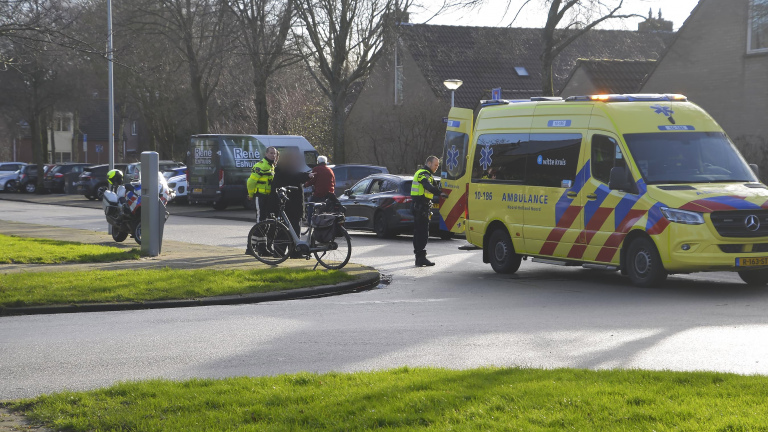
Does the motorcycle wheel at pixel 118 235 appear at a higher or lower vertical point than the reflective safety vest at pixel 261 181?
lower

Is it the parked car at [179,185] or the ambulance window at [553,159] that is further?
the parked car at [179,185]

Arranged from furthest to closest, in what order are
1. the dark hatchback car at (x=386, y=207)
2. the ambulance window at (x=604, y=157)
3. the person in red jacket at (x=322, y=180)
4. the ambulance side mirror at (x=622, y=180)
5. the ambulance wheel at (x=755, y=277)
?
the dark hatchback car at (x=386, y=207), the person in red jacket at (x=322, y=180), the ambulance window at (x=604, y=157), the ambulance wheel at (x=755, y=277), the ambulance side mirror at (x=622, y=180)

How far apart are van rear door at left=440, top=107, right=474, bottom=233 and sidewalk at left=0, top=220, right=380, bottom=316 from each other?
256cm

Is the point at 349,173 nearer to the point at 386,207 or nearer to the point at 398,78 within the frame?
the point at 386,207

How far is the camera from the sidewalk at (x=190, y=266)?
447 inches

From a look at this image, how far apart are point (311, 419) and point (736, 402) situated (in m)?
2.47

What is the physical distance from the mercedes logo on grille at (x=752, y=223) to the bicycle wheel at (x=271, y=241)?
22.5ft

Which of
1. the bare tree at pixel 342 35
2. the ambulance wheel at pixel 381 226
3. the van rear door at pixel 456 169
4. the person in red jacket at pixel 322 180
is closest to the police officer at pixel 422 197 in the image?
the van rear door at pixel 456 169

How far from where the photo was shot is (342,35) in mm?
35719

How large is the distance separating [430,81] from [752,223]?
112 ft

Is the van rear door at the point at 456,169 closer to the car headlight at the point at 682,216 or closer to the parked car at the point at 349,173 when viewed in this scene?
the car headlight at the point at 682,216

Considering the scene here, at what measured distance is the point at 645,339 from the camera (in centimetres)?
883

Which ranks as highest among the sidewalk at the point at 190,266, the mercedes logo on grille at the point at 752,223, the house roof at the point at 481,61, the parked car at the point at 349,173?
A: the house roof at the point at 481,61

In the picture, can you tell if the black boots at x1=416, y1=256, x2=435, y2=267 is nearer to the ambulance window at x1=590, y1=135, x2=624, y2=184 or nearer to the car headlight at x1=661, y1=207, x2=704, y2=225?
the ambulance window at x1=590, y1=135, x2=624, y2=184
